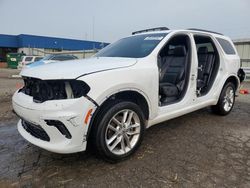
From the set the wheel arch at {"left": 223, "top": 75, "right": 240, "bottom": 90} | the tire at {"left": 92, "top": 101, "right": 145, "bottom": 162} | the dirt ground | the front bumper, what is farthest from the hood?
the wheel arch at {"left": 223, "top": 75, "right": 240, "bottom": 90}

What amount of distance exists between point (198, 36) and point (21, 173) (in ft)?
12.1

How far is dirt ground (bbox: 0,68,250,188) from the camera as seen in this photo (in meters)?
2.41

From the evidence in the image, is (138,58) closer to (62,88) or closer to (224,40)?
(62,88)

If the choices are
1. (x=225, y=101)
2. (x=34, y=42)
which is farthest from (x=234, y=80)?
(x=34, y=42)

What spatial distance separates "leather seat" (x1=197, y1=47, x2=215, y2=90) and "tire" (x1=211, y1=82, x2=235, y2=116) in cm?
49

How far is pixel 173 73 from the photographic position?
4211 mm

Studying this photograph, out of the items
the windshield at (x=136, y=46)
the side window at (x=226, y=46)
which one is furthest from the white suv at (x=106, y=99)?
the side window at (x=226, y=46)

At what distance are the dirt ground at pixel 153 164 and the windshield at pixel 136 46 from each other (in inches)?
55.7

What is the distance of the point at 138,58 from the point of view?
9.95 ft

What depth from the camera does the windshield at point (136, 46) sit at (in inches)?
129

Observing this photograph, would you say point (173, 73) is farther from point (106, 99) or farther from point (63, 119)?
point (63, 119)

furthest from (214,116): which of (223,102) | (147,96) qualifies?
(147,96)

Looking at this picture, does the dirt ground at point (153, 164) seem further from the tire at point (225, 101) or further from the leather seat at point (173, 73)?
the tire at point (225, 101)

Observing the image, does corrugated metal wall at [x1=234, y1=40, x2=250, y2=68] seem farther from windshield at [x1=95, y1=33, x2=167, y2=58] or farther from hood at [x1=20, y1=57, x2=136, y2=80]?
hood at [x1=20, y1=57, x2=136, y2=80]
